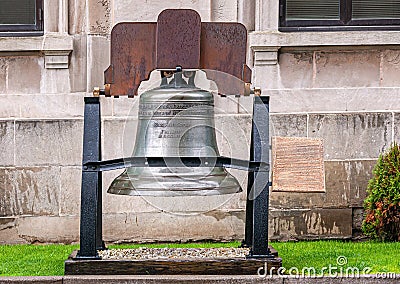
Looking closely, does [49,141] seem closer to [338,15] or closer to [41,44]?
[41,44]

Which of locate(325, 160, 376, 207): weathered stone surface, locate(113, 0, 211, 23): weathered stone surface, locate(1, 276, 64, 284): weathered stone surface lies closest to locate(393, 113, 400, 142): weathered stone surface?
locate(325, 160, 376, 207): weathered stone surface

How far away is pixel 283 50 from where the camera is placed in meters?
10.2

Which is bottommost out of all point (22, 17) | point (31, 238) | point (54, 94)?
point (31, 238)

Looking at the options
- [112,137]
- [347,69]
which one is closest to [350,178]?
[347,69]

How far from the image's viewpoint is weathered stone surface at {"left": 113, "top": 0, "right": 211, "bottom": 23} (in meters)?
9.97

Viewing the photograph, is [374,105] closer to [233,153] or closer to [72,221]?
[233,153]

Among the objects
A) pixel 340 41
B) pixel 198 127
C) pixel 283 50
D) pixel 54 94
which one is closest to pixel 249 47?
pixel 283 50

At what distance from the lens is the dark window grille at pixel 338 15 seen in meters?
10.4

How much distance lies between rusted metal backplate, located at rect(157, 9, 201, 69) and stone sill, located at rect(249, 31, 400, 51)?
287 cm

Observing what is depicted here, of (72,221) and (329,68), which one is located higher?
(329,68)

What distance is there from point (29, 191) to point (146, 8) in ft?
7.59

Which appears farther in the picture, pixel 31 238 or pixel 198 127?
pixel 31 238

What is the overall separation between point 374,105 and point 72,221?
3490 mm

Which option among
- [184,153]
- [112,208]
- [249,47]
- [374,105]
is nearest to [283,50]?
[249,47]
